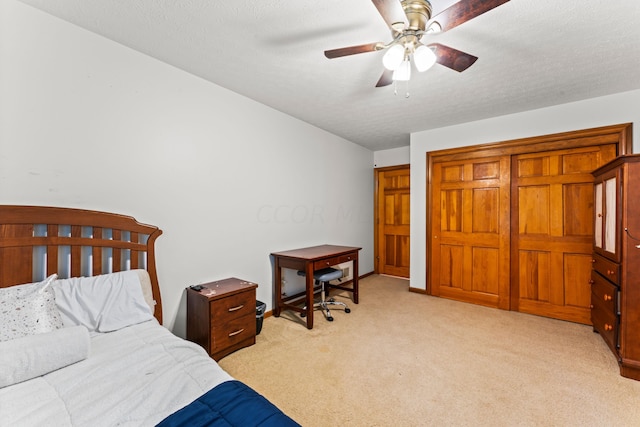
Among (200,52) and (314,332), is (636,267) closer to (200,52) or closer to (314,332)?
(314,332)

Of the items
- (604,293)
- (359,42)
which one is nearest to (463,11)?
(359,42)

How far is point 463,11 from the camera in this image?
1.29 meters

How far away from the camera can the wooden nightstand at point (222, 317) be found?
7.21 feet

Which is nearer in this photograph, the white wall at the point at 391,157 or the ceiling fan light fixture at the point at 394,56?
the ceiling fan light fixture at the point at 394,56

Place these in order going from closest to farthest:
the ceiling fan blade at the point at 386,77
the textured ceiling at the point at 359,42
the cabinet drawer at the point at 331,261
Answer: the textured ceiling at the point at 359,42, the ceiling fan blade at the point at 386,77, the cabinet drawer at the point at 331,261

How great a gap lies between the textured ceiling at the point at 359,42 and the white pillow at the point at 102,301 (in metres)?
1.71

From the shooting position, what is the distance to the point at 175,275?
236 centimetres

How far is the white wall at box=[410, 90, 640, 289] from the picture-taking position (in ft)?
9.18

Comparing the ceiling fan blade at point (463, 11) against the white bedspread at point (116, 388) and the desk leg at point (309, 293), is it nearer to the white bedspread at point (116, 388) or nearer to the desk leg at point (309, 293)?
the white bedspread at point (116, 388)

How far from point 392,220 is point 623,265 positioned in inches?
127

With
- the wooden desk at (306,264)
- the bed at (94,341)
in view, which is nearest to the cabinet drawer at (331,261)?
the wooden desk at (306,264)

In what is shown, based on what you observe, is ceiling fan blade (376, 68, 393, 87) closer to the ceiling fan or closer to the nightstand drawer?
the ceiling fan

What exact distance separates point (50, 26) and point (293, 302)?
3304 mm

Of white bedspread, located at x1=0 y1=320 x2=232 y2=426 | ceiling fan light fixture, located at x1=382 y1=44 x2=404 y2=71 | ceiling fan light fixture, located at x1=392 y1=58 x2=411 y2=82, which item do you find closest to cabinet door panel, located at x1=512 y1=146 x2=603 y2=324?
ceiling fan light fixture, located at x1=392 y1=58 x2=411 y2=82
